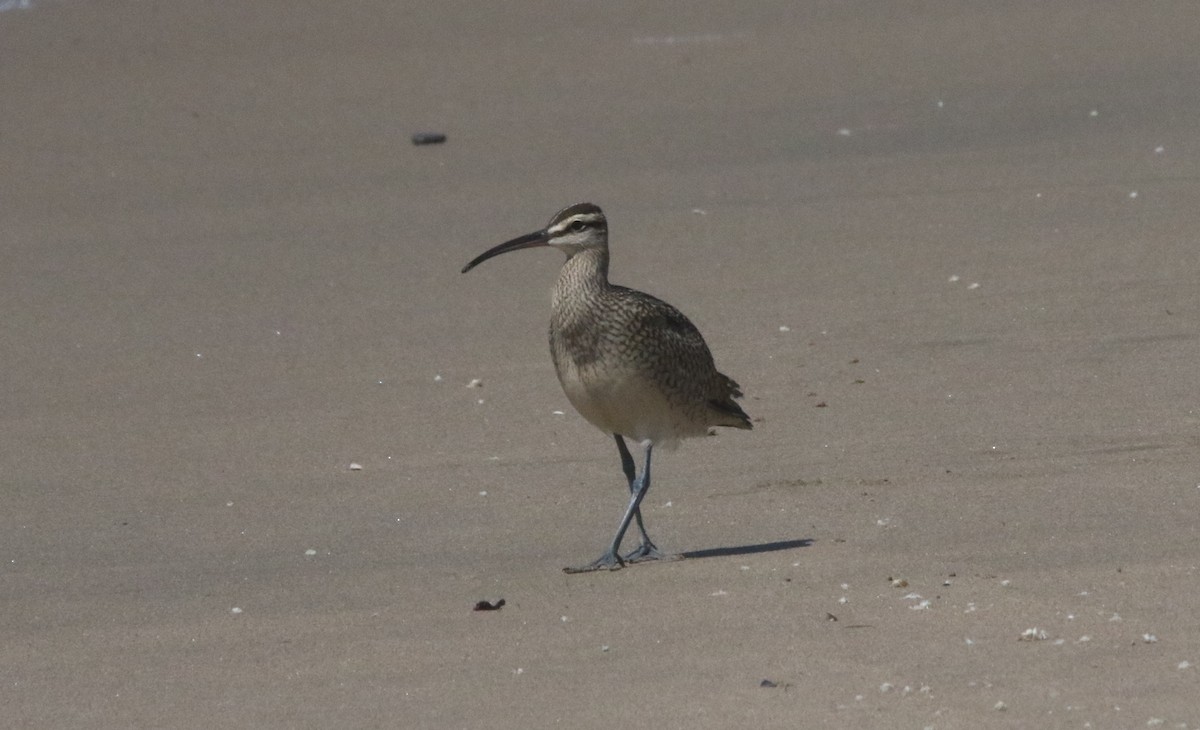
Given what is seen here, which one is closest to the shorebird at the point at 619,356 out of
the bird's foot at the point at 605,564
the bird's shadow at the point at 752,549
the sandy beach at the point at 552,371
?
the bird's foot at the point at 605,564

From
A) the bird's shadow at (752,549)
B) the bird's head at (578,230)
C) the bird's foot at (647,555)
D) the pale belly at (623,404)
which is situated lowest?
the bird's foot at (647,555)

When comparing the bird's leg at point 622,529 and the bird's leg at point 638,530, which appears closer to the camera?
the bird's leg at point 622,529

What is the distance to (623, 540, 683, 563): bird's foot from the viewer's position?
7.60 m

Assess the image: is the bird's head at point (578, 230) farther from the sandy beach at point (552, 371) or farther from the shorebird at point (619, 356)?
the sandy beach at point (552, 371)

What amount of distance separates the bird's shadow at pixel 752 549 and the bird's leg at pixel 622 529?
0.24 metres

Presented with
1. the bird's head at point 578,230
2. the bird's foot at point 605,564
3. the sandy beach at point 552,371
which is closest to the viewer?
the sandy beach at point 552,371

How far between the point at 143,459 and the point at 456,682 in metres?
3.34

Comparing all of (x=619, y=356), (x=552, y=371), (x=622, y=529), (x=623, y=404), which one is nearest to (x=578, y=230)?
(x=619, y=356)

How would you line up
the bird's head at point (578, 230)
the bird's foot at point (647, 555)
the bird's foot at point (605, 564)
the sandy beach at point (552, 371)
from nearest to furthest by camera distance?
the sandy beach at point (552, 371), the bird's foot at point (605, 564), the bird's foot at point (647, 555), the bird's head at point (578, 230)

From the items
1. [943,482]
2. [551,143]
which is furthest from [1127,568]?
[551,143]

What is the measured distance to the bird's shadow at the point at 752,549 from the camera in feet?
24.6

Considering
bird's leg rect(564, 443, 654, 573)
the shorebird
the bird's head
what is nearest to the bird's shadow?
the shorebird

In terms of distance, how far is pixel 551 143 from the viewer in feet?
46.6

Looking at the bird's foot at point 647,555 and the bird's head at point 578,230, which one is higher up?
the bird's head at point 578,230
